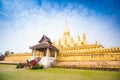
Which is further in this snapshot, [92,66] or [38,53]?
[38,53]

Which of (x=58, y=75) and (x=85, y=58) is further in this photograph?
(x=85, y=58)

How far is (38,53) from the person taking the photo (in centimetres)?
1806

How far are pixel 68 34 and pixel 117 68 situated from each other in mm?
18979

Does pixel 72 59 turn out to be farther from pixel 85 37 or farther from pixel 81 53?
pixel 85 37

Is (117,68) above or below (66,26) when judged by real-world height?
below

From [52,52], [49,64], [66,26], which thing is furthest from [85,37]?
[49,64]

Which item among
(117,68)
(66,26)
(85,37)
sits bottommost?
(117,68)

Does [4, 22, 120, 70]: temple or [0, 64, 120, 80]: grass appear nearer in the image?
[0, 64, 120, 80]: grass

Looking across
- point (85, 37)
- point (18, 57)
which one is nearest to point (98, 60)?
point (85, 37)

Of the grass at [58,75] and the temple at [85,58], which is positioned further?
the temple at [85,58]

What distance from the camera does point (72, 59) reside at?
13.7 m

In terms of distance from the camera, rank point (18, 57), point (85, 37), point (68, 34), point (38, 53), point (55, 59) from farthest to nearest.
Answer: point (68, 34), point (85, 37), point (18, 57), point (38, 53), point (55, 59)

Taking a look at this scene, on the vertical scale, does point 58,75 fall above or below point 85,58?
below

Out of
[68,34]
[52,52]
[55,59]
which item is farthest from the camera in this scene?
[68,34]
